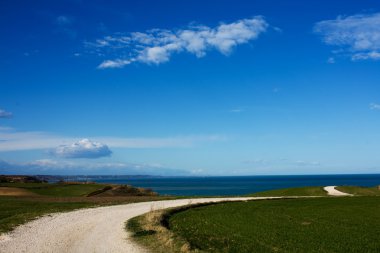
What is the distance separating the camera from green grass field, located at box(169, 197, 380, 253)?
20.5 meters

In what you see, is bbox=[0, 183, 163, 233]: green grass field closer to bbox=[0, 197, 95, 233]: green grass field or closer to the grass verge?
bbox=[0, 197, 95, 233]: green grass field

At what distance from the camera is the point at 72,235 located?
23750mm

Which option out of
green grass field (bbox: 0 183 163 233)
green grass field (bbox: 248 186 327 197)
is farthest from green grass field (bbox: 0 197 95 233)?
green grass field (bbox: 248 186 327 197)

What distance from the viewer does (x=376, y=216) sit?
31.6m

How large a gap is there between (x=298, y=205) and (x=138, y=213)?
1613 cm

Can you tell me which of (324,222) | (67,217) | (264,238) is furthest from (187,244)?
(67,217)

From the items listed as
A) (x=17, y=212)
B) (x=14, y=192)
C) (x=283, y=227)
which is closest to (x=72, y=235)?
(x=283, y=227)

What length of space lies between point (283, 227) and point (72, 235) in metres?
13.0

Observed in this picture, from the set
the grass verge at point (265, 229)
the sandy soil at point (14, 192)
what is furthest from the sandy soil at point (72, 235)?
the sandy soil at point (14, 192)

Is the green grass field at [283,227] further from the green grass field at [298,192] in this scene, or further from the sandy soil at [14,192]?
the sandy soil at [14,192]

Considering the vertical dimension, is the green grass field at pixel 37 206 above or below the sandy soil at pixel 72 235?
above

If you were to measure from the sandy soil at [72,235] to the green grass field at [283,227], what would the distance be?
368cm

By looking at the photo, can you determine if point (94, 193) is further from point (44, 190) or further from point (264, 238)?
point (264, 238)

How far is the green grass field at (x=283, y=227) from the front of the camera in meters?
20.5
